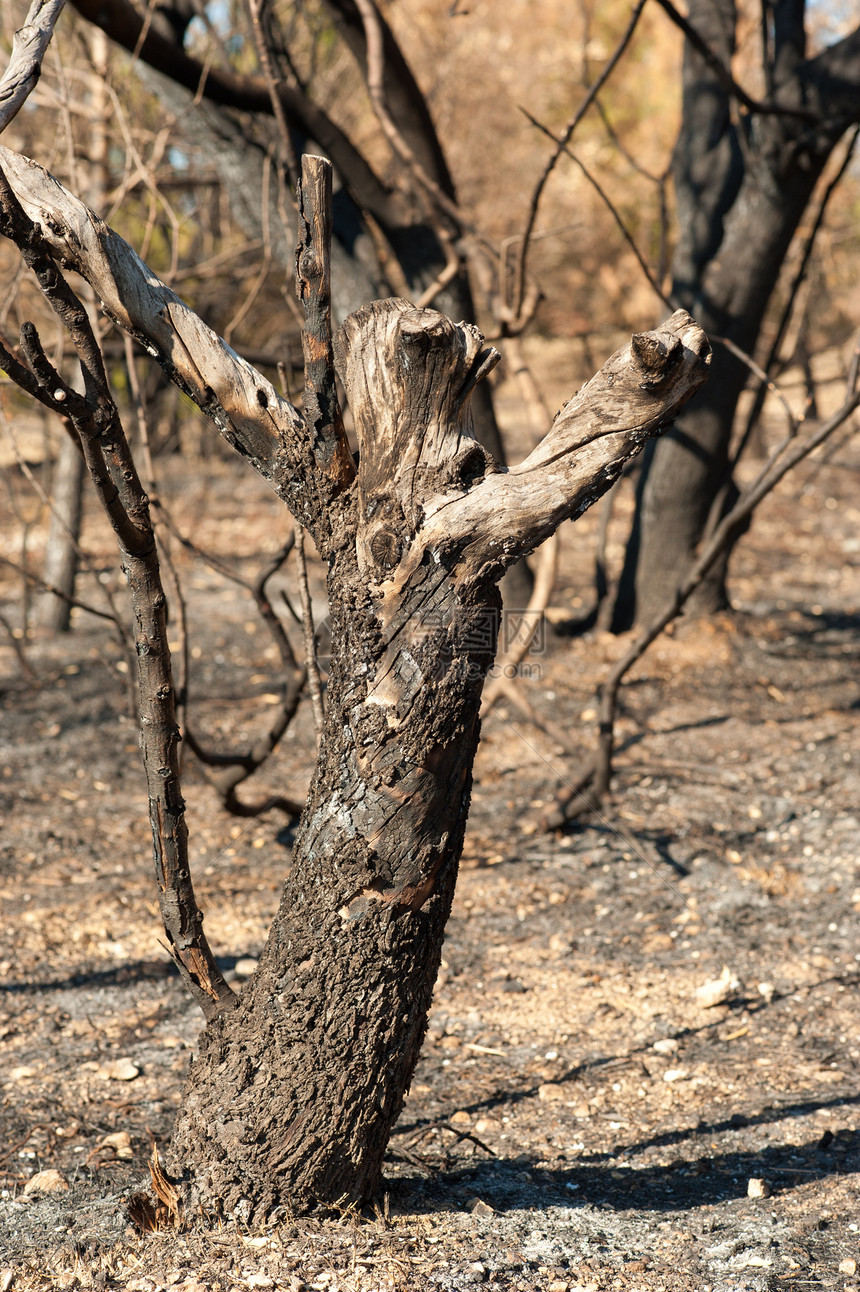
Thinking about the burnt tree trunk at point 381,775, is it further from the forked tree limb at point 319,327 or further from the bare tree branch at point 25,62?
the bare tree branch at point 25,62

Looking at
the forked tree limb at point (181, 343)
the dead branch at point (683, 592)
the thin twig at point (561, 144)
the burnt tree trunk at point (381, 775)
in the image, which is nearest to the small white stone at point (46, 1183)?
the burnt tree trunk at point (381, 775)

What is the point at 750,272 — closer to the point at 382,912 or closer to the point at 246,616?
the point at 246,616

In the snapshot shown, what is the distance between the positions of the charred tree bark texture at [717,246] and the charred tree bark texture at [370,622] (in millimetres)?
2991

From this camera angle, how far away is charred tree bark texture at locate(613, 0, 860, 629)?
4.31 meters

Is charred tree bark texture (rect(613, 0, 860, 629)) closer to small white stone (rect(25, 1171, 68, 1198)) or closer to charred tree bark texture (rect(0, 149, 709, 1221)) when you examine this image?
charred tree bark texture (rect(0, 149, 709, 1221))

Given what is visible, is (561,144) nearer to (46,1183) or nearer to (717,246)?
(717,246)

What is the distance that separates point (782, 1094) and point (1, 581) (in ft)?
18.6

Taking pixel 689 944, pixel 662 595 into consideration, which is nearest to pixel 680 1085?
pixel 689 944

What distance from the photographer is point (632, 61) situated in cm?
966

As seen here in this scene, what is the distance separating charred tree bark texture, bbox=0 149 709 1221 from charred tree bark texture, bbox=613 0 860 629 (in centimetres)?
299

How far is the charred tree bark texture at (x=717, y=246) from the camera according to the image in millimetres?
4309

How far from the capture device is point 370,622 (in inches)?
61.0

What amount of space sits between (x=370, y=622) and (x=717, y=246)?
4.09 meters

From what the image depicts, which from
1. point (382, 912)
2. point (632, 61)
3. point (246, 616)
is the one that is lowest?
point (382, 912)
